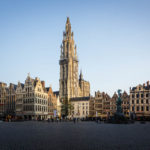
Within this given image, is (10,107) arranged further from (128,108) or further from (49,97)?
(128,108)

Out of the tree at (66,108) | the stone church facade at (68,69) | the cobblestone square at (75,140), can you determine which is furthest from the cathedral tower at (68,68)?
the cobblestone square at (75,140)

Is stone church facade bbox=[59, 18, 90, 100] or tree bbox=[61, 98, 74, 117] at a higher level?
stone church facade bbox=[59, 18, 90, 100]

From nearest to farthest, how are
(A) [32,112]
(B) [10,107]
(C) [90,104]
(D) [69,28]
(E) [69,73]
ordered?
(A) [32,112] → (B) [10,107] → (C) [90,104] → (E) [69,73] → (D) [69,28]

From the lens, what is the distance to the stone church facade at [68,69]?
416 feet

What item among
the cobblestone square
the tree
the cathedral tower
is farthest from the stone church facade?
the cobblestone square

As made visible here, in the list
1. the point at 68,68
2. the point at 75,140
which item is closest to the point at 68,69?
the point at 68,68

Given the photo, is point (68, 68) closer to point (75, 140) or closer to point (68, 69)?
point (68, 69)

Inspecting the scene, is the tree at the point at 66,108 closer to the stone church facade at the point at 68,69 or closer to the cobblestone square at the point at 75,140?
the stone church facade at the point at 68,69

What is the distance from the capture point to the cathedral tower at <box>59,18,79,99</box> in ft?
416

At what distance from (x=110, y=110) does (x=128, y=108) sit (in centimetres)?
841

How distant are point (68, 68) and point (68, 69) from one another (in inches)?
23.8

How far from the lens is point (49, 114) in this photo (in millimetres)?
95875

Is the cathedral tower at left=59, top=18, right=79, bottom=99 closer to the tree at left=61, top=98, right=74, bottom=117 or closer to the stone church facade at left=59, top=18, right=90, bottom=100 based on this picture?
the stone church facade at left=59, top=18, right=90, bottom=100

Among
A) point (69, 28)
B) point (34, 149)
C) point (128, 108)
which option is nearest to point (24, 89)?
point (128, 108)
